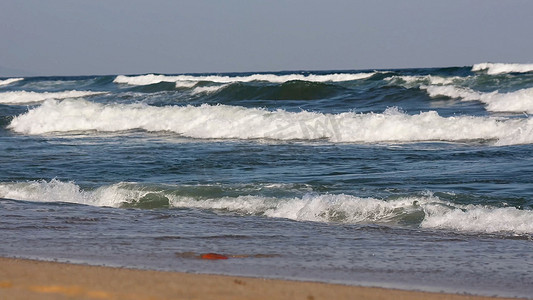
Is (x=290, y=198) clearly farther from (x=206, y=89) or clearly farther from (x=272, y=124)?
(x=206, y=89)

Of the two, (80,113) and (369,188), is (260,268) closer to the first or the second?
(369,188)

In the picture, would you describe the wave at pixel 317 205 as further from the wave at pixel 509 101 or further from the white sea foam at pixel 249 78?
A: the white sea foam at pixel 249 78

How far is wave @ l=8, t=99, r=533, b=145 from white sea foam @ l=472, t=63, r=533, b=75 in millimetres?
28709

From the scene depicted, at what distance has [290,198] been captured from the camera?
9578 mm

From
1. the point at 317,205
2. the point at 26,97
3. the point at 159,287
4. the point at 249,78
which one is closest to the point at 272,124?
the point at 317,205

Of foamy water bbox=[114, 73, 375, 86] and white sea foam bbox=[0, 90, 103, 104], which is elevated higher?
foamy water bbox=[114, 73, 375, 86]

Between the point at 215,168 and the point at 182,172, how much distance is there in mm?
587

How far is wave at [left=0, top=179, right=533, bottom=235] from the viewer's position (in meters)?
8.08

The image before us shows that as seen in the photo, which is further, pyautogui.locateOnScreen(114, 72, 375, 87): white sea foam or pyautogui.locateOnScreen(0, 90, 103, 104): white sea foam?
pyautogui.locateOnScreen(114, 72, 375, 87): white sea foam

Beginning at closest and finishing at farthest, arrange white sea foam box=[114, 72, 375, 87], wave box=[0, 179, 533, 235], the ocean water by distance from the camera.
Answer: the ocean water → wave box=[0, 179, 533, 235] → white sea foam box=[114, 72, 375, 87]

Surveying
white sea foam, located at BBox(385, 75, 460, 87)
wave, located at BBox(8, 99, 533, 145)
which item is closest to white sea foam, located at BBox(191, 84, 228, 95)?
white sea foam, located at BBox(385, 75, 460, 87)

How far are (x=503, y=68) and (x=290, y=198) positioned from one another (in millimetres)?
42048

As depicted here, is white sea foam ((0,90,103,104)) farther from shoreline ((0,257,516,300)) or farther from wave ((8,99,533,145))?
shoreline ((0,257,516,300))

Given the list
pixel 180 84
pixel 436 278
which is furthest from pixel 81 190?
pixel 180 84
